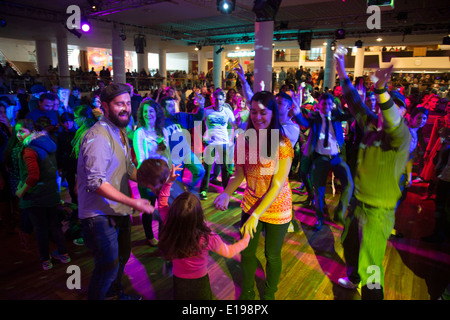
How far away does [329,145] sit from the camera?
3.28 metres

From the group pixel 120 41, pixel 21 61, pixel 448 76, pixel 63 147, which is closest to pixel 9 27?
pixel 120 41

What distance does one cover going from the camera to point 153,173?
180 centimetres

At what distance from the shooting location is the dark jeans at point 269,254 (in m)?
1.89

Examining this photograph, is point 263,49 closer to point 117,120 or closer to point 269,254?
point 117,120

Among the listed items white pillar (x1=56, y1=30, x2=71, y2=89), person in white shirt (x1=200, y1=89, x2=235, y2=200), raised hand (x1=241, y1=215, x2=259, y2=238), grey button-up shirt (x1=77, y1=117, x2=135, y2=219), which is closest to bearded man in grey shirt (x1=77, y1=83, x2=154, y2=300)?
grey button-up shirt (x1=77, y1=117, x2=135, y2=219)

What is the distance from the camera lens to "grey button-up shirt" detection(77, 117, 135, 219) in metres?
1.64

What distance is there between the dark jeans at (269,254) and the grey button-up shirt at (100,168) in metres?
0.84

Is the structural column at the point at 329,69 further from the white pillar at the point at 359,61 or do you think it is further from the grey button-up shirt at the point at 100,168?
the grey button-up shirt at the point at 100,168

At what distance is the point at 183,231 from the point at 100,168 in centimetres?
59

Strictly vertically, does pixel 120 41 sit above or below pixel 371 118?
above

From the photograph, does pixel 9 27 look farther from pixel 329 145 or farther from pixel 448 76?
pixel 448 76

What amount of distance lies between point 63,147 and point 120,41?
11.9m

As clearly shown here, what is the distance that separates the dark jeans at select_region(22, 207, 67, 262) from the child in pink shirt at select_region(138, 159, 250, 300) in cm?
154

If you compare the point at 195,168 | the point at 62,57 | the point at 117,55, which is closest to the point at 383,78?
the point at 195,168
